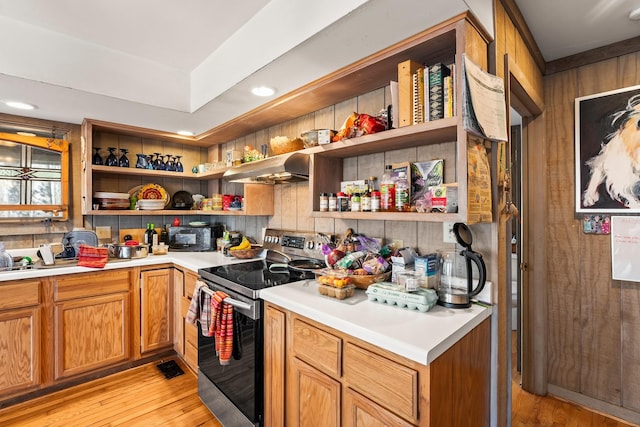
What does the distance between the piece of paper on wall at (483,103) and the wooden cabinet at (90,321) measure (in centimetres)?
255

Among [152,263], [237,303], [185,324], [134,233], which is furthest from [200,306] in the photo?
[134,233]

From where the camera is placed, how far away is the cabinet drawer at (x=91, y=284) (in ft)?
7.09

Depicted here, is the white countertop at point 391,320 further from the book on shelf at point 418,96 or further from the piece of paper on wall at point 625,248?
the piece of paper on wall at point 625,248

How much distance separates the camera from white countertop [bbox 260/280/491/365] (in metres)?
1.00

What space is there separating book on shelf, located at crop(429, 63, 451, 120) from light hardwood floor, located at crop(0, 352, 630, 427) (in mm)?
1903

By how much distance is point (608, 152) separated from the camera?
6.16 ft

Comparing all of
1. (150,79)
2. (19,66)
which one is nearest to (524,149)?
(150,79)

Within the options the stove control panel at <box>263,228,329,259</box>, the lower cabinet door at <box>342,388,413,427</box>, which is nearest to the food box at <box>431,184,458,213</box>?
the lower cabinet door at <box>342,388,413,427</box>

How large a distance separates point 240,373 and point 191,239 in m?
1.62

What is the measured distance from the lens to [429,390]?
967 mm

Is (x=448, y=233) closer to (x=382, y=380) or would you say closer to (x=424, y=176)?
(x=424, y=176)

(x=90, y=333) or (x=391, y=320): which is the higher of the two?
(x=391, y=320)

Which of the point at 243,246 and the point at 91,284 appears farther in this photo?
the point at 243,246

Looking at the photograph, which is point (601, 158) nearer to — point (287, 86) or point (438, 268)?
point (438, 268)
